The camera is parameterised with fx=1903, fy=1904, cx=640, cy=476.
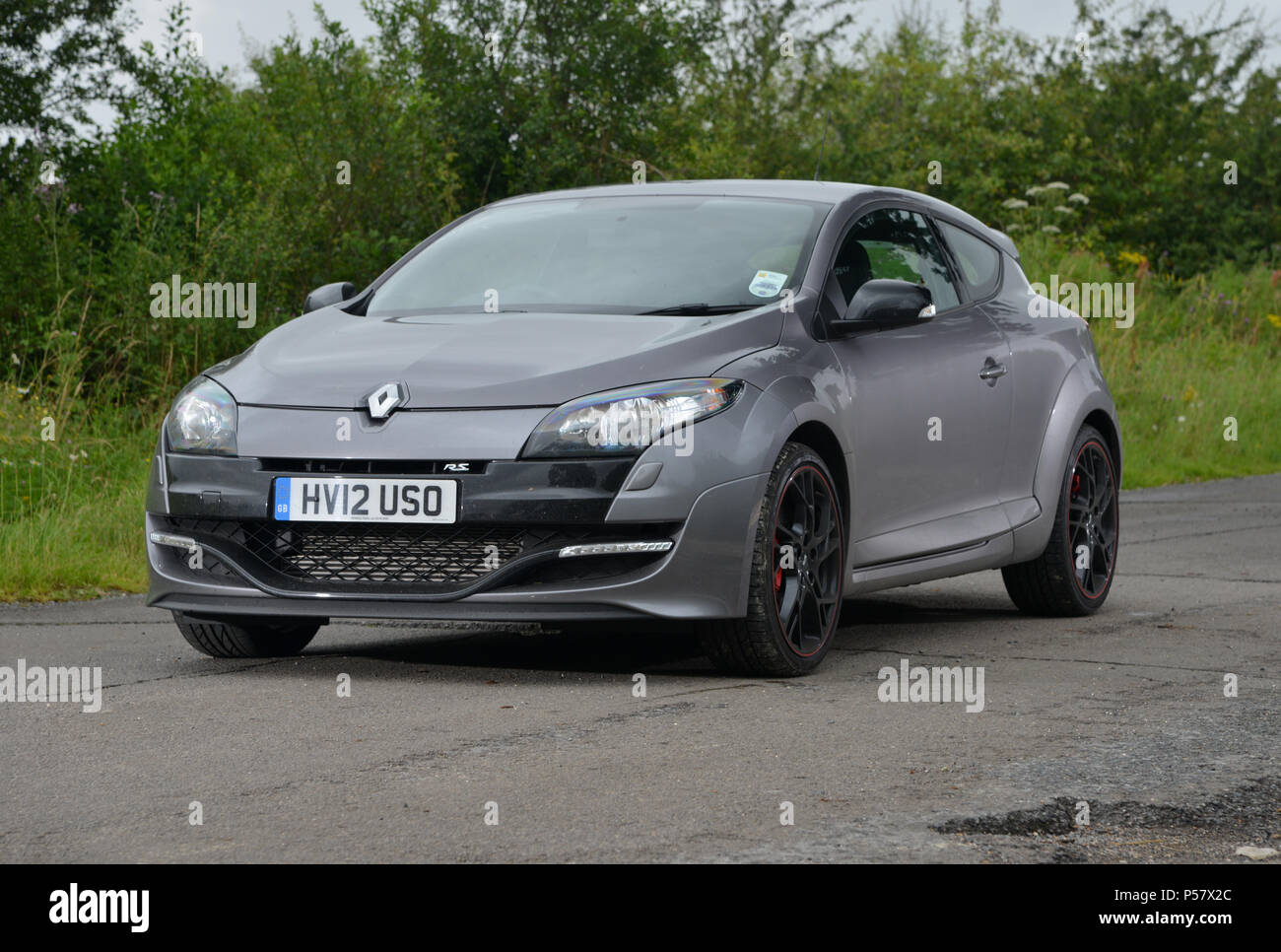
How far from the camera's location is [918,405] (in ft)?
21.9

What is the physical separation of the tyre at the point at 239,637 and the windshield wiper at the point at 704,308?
1.52 meters

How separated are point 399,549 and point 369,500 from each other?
18 cm

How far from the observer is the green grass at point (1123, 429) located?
8906 millimetres

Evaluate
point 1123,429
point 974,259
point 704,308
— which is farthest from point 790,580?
point 1123,429

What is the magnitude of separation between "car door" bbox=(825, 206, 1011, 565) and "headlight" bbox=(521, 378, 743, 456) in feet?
2.85

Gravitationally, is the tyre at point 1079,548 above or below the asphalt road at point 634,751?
above

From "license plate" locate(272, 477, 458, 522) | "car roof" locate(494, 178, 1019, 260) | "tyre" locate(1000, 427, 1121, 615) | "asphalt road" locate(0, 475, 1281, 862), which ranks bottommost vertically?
"asphalt road" locate(0, 475, 1281, 862)

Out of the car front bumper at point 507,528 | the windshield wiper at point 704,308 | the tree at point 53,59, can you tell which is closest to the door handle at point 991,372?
the windshield wiper at point 704,308

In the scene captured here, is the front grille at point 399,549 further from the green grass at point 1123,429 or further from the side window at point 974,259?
the green grass at point 1123,429

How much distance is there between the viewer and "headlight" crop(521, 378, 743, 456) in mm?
5488

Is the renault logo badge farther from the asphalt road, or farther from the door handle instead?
the door handle

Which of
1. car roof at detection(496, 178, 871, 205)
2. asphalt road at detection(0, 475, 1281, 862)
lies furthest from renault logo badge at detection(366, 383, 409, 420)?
car roof at detection(496, 178, 871, 205)

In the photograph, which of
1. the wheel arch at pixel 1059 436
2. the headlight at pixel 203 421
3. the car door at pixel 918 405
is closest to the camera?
the headlight at pixel 203 421

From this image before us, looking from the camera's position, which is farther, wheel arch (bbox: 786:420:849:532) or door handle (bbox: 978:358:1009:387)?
door handle (bbox: 978:358:1009:387)
